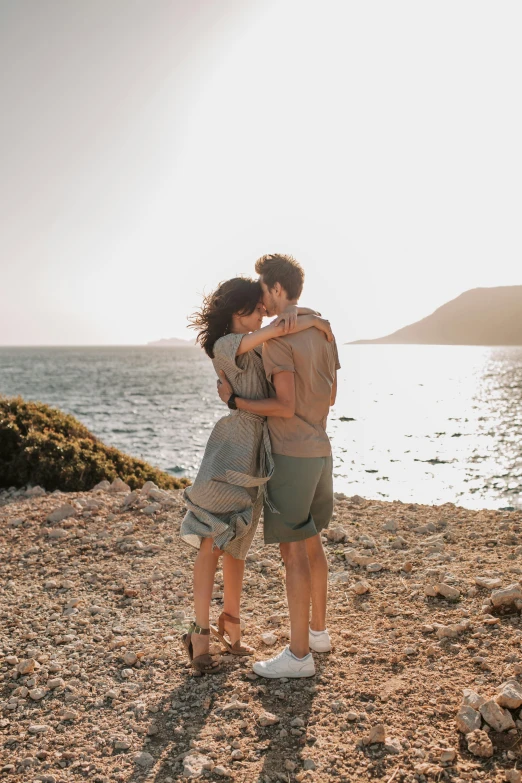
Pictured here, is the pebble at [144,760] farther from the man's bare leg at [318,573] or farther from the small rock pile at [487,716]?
the small rock pile at [487,716]

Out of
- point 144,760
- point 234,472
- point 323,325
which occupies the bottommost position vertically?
point 144,760

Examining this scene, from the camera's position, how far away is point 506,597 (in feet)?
14.5

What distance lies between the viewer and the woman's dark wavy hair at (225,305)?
149 inches

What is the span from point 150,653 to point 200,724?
3.28ft

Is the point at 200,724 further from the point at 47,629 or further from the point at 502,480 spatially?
the point at 502,480

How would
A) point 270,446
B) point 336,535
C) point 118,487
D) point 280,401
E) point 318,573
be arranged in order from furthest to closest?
point 118,487, point 336,535, point 318,573, point 270,446, point 280,401

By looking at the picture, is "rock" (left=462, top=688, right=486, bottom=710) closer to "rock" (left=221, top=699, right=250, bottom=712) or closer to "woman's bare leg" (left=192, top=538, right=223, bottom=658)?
"rock" (left=221, top=699, right=250, bottom=712)

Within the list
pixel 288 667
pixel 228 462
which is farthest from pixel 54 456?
pixel 288 667

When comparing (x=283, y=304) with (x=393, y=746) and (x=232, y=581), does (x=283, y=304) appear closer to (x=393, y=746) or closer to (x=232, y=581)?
(x=232, y=581)

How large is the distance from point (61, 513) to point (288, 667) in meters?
4.49

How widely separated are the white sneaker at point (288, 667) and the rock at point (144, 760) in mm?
905

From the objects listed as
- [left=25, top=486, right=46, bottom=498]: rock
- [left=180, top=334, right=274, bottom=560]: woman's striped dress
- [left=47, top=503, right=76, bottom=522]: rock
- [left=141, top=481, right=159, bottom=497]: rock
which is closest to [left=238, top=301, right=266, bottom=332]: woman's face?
[left=180, top=334, right=274, bottom=560]: woman's striped dress

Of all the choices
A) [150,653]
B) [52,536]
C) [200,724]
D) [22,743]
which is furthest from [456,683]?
[52,536]

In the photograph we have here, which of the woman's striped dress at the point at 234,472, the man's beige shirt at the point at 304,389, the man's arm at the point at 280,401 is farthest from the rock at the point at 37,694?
the man's arm at the point at 280,401
